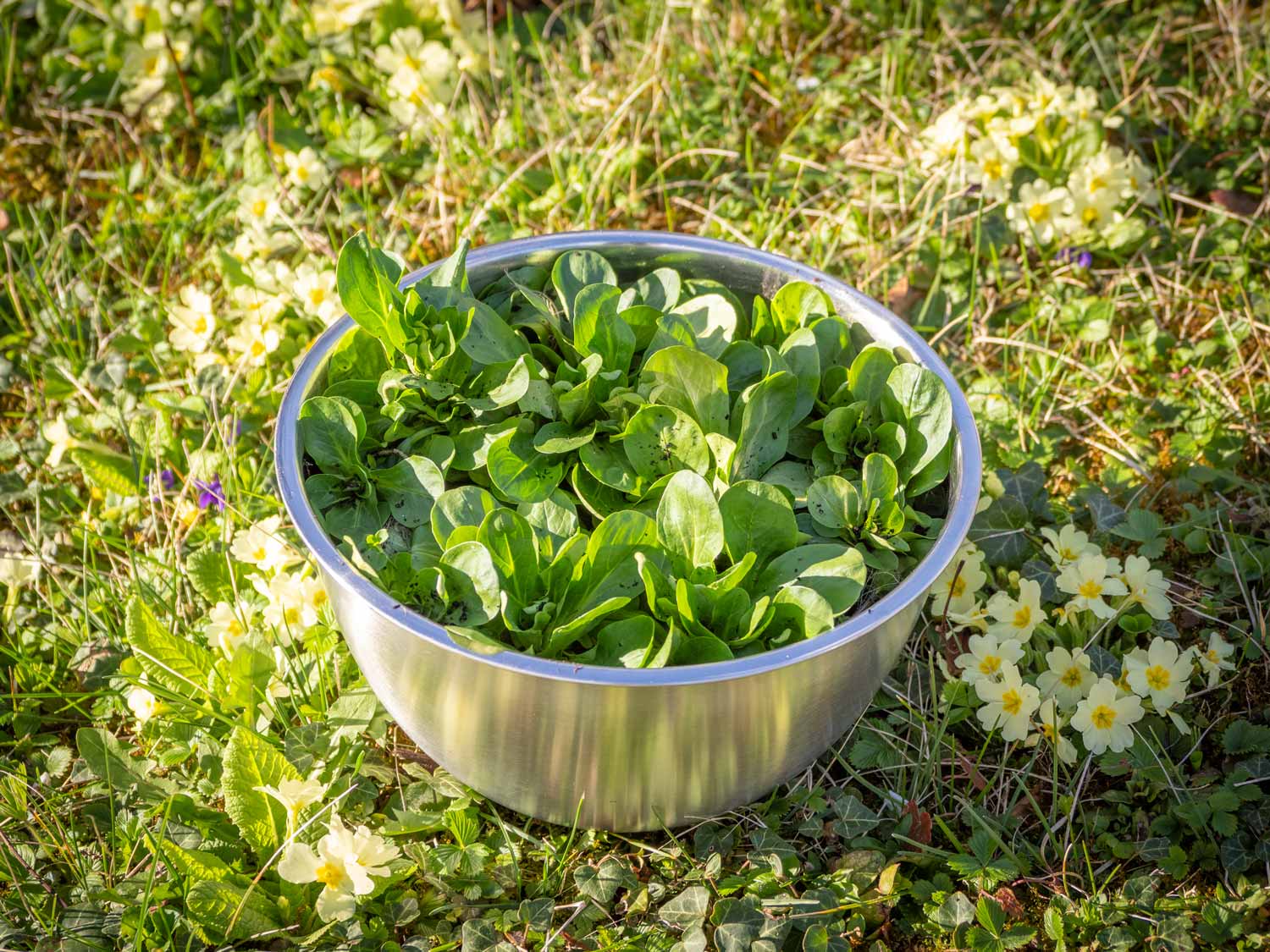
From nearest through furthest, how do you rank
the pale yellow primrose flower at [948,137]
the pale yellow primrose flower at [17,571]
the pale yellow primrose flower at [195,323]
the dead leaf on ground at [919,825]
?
the dead leaf on ground at [919,825] → the pale yellow primrose flower at [17,571] → the pale yellow primrose flower at [195,323] → the pale yellow primrose flower at [948,137]

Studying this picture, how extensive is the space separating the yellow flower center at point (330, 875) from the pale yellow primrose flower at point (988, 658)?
94cm

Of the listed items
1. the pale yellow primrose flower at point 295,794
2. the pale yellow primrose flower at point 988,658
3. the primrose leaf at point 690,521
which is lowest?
the pale yellow primrose flower at point 988,658

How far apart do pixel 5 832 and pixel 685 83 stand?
226 cm

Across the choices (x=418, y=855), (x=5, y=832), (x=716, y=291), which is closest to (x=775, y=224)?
(x=716, y=291)

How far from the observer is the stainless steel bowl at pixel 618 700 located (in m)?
1.19

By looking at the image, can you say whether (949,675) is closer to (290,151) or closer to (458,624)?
(458,624)

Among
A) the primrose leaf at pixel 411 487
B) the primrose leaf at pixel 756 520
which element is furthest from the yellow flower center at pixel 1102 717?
the primrose leaf at pixel 411 487

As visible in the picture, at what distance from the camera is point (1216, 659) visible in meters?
1.70

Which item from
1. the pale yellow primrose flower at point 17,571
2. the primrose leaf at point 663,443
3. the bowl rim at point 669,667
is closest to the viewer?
the bowl rim at point 669,667

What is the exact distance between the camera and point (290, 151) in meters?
2.70

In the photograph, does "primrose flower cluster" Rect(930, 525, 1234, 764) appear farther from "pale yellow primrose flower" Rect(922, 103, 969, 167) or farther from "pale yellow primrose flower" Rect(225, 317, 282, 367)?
"pale yellow primrose flower" Rect(225, 317, 282, 367)

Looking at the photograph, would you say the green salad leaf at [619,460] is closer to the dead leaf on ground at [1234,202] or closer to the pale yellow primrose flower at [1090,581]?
the pale yellow primrose flower at [1090,581]

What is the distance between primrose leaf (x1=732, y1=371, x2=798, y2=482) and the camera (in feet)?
4.83

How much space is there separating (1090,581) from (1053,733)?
0.27 m
